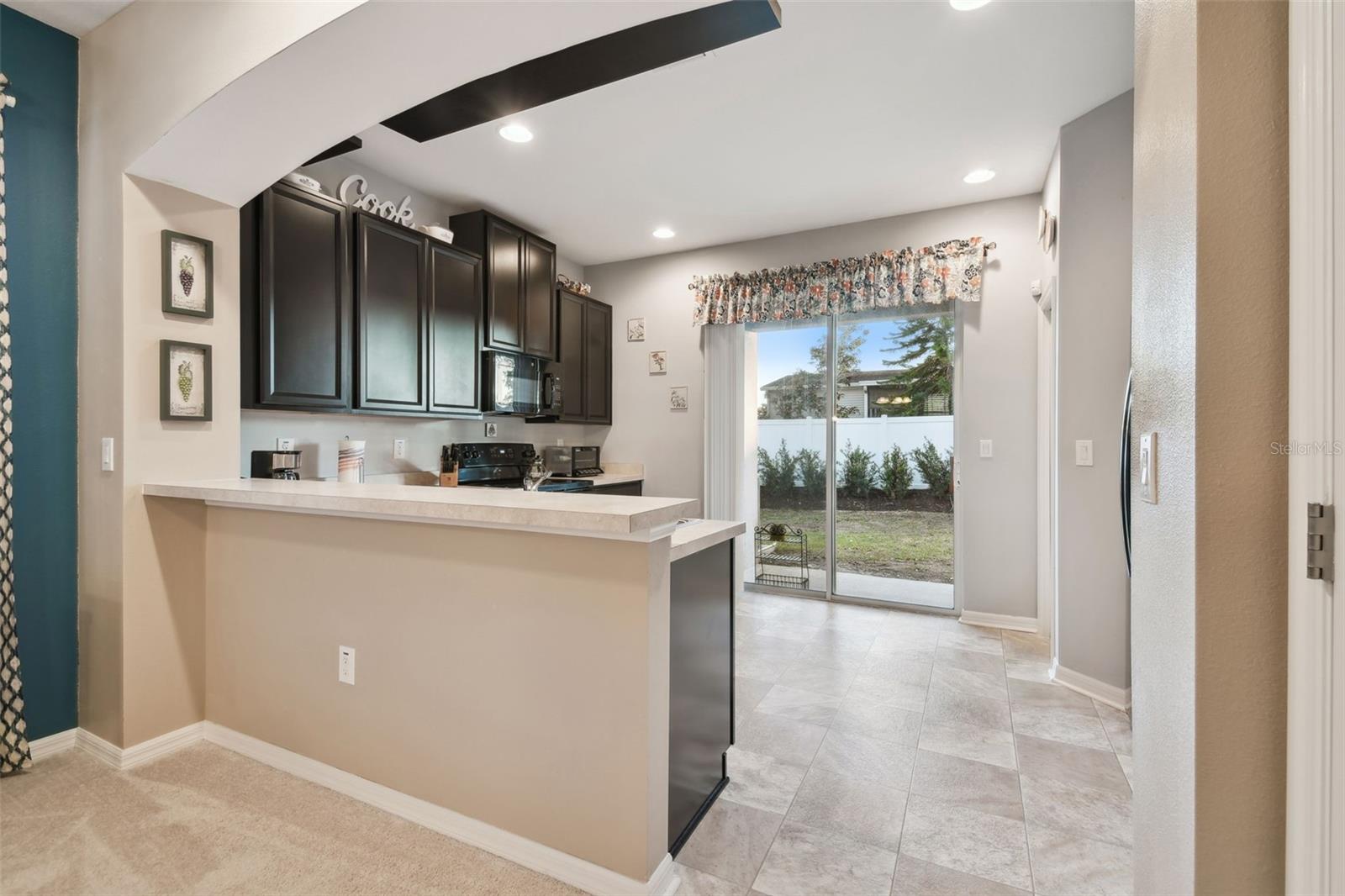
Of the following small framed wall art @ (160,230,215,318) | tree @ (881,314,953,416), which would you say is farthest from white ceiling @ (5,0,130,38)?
tree @ (881,314,953,416)

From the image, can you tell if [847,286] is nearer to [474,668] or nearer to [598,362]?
[598,362]

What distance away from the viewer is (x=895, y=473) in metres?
4.25

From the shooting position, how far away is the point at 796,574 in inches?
181

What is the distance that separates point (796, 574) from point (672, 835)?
3092 mm

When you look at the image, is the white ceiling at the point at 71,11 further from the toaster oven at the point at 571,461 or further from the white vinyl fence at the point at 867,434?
the white vinyl fence at the point at 867,434

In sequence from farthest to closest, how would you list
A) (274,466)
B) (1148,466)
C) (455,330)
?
(455,330), (274,466), (1148,466)

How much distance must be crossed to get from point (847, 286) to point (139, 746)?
4.37 m

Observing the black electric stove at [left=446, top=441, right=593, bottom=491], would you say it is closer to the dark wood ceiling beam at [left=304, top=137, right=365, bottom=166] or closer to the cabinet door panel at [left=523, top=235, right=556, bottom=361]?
the cabinet door panel at [left=523, top=235, right=556, bottom=361]

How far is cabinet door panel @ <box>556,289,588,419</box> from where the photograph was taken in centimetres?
455

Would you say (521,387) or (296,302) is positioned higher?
(296,302)

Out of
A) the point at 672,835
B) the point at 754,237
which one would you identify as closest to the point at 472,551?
the point at 672,835

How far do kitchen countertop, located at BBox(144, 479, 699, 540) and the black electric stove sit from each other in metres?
1.62

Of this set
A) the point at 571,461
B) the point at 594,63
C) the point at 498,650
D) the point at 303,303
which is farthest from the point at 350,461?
the point at 594,63

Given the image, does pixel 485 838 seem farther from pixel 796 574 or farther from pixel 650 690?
pixel 796 574
